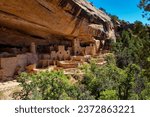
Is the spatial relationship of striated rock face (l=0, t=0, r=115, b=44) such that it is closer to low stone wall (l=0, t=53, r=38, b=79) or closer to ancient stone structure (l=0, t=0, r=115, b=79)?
ancient stone structure (l=0, t=0, r=115, b=79)

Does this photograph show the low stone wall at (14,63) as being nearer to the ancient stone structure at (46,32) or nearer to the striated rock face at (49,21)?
the ancient stone structure at (46,32)

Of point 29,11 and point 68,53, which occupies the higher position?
point 29,11

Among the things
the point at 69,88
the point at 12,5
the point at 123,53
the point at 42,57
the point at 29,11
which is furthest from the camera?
the point at 123,53

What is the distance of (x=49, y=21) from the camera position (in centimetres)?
1852

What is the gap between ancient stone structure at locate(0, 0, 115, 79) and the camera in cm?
1672

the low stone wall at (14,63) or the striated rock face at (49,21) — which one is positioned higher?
the striated rock face at (49,21)

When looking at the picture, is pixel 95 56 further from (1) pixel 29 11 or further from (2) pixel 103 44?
(1) pixel 29 11

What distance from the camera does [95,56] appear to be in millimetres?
23453

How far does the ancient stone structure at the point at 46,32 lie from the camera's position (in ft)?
54.9

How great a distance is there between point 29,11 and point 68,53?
5801mm

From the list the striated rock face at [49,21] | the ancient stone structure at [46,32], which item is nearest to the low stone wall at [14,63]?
the ancient stone structure at [46,32]

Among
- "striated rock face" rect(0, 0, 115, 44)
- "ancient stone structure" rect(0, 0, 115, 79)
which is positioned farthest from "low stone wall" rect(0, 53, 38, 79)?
"striated rock face" rect(0, 0, 115, 44)

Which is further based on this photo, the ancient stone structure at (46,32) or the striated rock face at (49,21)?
the ancient stone structure at (46,32)

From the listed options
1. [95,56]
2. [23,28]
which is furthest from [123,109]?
[95,56]
